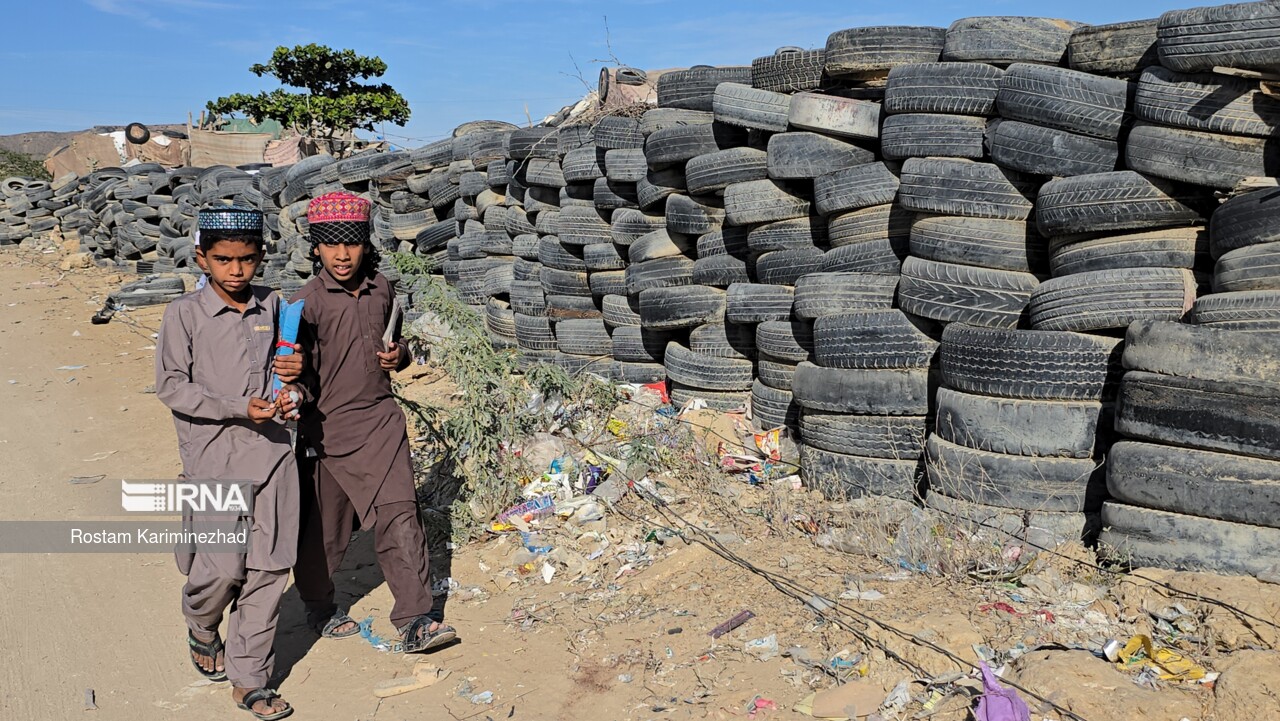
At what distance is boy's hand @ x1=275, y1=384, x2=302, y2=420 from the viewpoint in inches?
141

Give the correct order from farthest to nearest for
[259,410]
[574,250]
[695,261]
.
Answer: [574,250] < [695,261] < [259,410]

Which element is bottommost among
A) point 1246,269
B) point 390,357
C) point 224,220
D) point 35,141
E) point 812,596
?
point 812,596

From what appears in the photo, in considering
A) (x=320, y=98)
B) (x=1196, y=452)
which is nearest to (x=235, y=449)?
(x=1196, y=452)

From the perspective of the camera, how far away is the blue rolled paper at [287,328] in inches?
147

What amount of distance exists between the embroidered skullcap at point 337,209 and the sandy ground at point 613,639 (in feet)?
6.00

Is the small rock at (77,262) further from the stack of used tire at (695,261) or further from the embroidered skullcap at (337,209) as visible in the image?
the embroidered skullcap at (337,209)

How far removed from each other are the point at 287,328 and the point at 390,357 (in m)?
0.49

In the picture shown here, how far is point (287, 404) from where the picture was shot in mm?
3600

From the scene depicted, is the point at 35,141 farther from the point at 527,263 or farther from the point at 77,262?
the point at 527,263

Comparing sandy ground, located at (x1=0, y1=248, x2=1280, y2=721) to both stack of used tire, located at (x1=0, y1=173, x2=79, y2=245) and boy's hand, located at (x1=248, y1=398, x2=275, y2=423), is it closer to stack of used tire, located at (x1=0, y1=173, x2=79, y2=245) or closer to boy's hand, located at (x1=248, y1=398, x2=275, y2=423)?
boy's hand, located at (x1=248, y1=398, x2=275, y2=423)

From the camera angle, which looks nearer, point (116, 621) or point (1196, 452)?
point (1196, 452)

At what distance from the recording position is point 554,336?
8266mm

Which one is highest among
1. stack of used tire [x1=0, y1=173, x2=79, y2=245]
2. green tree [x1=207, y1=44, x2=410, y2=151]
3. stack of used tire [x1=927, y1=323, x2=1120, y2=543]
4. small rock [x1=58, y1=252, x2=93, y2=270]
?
green tree [x1=207, y1=44, x2=410, y2=151]

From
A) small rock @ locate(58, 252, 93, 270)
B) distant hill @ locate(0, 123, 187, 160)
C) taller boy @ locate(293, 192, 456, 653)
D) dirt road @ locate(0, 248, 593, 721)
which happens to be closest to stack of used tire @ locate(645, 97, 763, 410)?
dirt road @ locate(0, 248, 593, 721)
